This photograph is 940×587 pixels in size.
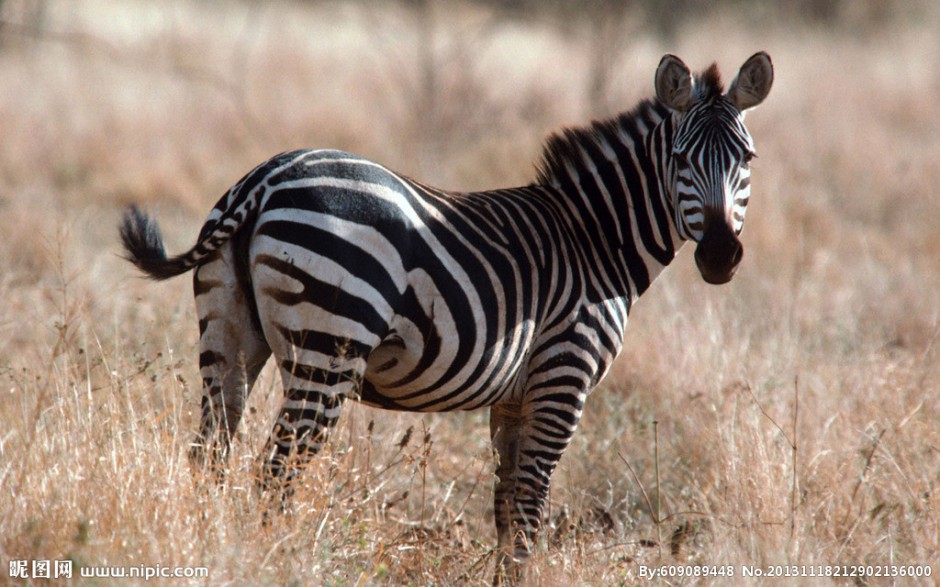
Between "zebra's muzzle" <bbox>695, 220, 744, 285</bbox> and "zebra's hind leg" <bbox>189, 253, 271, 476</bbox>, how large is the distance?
180 cm

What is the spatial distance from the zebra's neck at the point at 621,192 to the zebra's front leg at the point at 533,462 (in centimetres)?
60

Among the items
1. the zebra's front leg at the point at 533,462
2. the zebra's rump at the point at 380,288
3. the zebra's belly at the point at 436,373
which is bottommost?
the zebra's front leg at the point at 533,462

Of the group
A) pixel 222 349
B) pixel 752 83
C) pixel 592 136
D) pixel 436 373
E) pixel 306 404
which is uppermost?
pixel 752 83

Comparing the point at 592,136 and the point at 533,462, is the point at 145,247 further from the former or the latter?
the point at 592,136

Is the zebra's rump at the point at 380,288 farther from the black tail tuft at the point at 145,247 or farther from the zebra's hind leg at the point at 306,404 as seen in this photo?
the black tail tuft at the point at 145,247

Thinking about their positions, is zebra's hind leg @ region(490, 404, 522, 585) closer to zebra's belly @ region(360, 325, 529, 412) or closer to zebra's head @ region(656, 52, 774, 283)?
zebra's belly @ region(360, 325, 529, 412)

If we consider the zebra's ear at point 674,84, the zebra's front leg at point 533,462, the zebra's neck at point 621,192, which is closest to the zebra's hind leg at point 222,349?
the zebra's front leg at point 533,462

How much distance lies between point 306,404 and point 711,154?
6.32ft

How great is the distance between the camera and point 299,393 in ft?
11.1

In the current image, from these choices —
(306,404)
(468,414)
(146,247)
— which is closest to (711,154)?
(306,404)

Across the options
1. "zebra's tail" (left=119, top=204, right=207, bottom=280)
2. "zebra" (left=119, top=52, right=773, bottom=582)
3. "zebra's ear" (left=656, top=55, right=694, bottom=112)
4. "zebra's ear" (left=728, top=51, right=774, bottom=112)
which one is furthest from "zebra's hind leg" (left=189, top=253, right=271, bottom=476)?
"zebra's ear" (left=728, top=51, right=774, bottom=112)

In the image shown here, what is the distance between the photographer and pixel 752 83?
4.08 meters

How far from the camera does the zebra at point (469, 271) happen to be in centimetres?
332

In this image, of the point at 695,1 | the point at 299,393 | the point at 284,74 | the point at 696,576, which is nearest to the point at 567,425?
the point at 696,576
